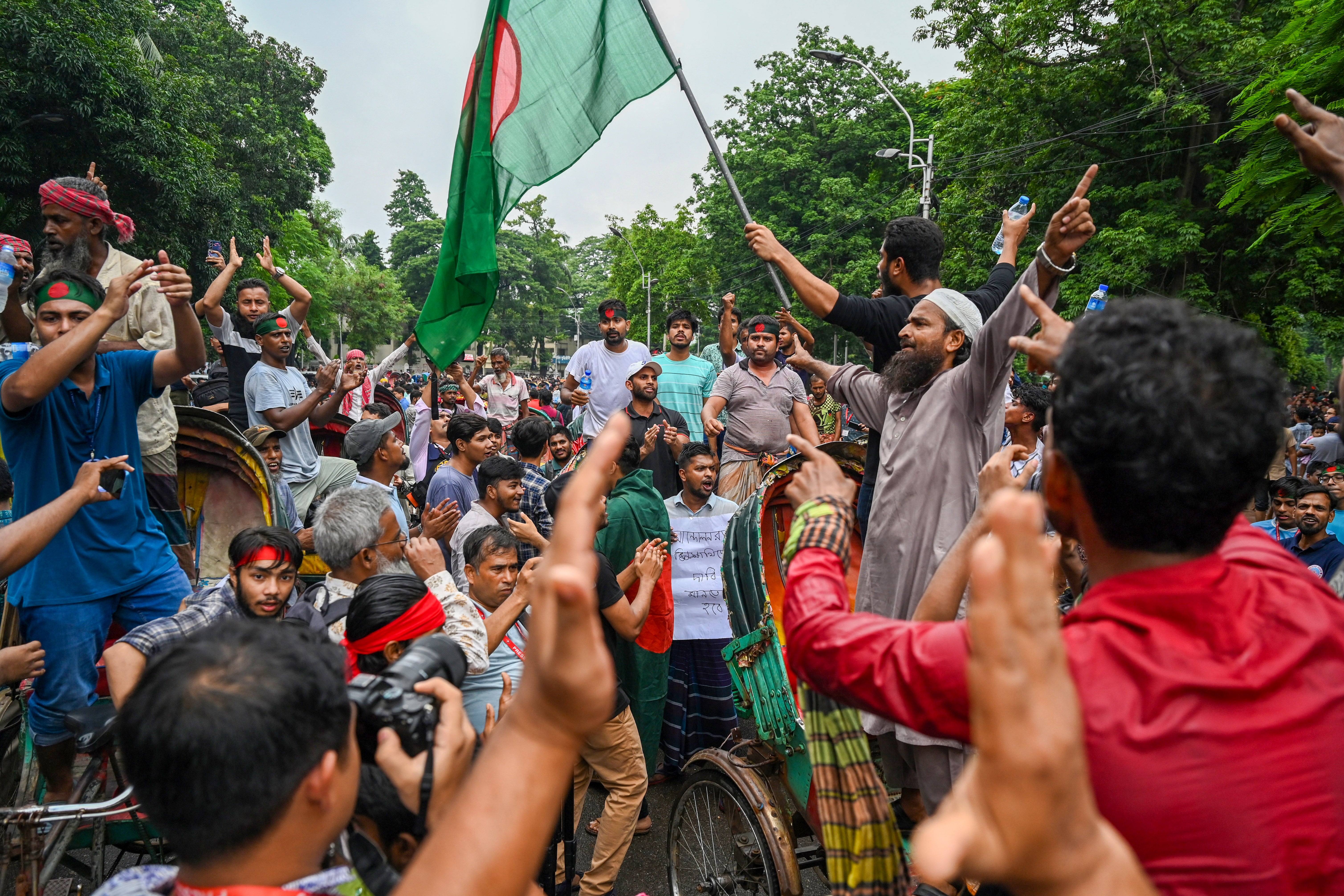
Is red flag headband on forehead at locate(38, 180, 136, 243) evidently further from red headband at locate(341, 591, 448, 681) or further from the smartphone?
red headband at locate(341, 591, 448, 681)

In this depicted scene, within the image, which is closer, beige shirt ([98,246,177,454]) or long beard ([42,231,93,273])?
long beard ([42,231,93,273])

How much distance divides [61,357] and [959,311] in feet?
10.4

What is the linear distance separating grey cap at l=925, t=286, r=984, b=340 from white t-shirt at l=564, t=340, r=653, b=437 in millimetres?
4189

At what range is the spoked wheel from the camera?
307 centimetres

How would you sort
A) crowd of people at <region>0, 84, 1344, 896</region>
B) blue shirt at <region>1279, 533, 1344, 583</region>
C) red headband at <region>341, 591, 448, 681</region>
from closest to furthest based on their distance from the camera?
crowd of people at <region>0, 84, 1344, 896</region> → red headband at <region>341, 591, 448, 681</region> → blue shirt at <region>1279, 533, 1344, 583</region>

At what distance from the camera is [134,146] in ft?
48.4

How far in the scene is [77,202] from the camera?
371 cm

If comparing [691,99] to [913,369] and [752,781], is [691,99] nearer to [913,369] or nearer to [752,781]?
[913,369]

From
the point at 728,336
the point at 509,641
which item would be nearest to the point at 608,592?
the point at 509,641

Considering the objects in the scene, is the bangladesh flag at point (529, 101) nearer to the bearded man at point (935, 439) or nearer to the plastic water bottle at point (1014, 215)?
the plastic water bottle at point (1014, 215)

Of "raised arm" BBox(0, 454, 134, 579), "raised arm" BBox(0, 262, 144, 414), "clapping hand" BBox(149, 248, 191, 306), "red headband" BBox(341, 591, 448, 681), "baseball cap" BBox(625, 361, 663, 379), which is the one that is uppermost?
"clapping hand" BBox(149, 248, 191, 306)

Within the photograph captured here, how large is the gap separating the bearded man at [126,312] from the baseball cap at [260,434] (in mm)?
624

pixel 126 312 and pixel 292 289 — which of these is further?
pixel 292 289

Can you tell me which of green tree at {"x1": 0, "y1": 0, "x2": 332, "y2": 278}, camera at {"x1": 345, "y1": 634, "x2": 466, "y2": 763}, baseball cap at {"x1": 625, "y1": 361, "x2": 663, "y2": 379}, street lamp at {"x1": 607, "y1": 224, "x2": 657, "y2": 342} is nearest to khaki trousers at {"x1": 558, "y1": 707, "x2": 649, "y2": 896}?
camera at {"x1": 345, "y1": 634, "x2": 466, "y2": 763}
